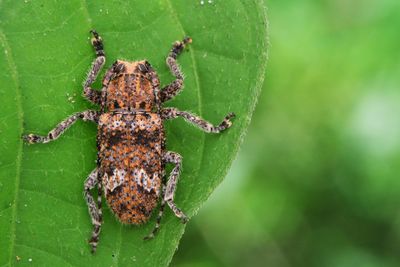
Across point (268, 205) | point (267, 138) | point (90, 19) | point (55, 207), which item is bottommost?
point (268, 205)

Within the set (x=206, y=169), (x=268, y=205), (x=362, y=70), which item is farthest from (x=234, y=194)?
(x=206, y=169)

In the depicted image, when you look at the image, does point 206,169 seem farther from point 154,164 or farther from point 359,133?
point 359,133

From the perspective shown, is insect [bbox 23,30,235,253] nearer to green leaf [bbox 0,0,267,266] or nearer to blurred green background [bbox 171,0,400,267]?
green leaf [bbox 0,0,267,266]

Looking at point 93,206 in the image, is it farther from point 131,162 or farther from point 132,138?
point 132,138

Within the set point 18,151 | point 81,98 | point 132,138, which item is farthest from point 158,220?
point 18,151

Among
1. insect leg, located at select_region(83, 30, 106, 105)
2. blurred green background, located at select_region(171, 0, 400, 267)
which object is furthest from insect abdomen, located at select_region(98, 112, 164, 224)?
blurred green background, located at select_region(171, 0, 400, 267)
